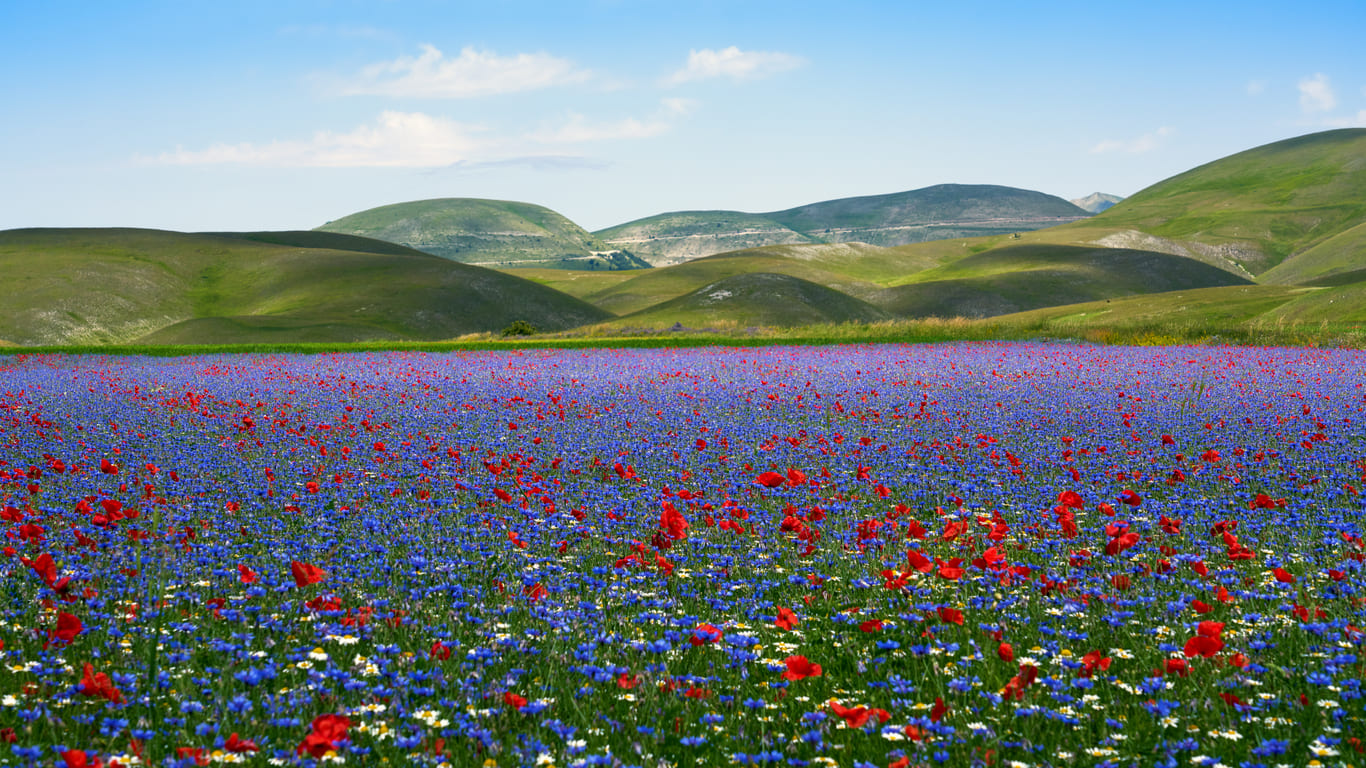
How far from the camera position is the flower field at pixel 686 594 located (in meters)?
4.15

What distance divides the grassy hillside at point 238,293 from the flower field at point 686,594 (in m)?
95.9

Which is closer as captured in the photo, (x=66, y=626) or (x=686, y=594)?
(x=66, y=626)

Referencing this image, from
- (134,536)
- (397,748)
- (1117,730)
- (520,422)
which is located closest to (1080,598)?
(1117,730)

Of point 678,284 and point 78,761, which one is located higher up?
point 678,284

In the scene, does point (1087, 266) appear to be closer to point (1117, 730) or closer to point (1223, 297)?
point (1223, 297)

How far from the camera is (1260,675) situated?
486cm

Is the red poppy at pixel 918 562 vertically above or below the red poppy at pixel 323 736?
above

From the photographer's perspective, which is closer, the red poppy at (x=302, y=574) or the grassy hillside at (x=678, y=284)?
the red poppy at (x=302, y=574)

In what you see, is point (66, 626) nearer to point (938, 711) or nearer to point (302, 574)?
point (302, 574)

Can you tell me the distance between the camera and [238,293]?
154 m

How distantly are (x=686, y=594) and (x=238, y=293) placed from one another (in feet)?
547

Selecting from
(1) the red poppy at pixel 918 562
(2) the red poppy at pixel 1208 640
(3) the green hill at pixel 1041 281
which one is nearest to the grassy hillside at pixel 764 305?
(3) the green hill at pixel 1041 281

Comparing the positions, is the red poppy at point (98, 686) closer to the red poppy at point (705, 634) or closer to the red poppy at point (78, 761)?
the red poppy at point (78, 761)

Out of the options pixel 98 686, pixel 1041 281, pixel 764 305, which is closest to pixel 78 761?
pixel 98 686
